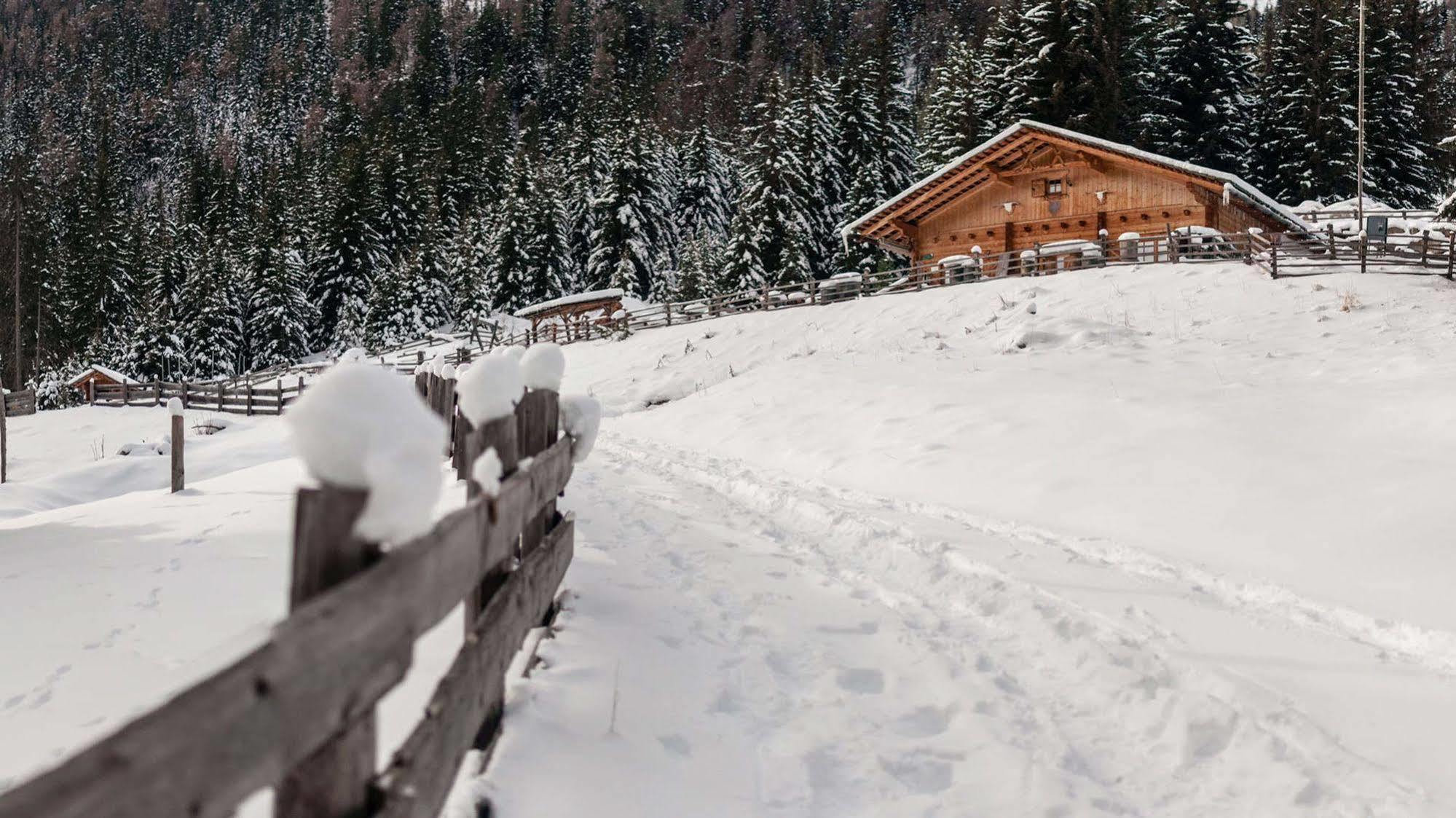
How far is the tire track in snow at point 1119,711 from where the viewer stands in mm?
3398

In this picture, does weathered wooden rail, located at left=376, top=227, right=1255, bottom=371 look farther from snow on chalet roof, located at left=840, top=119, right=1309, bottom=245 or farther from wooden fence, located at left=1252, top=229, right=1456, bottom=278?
snow on chalet roof, located at left=840, top=119, right=1309, bottom=245

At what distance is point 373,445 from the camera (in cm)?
163

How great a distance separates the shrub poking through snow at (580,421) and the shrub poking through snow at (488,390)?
1751mm

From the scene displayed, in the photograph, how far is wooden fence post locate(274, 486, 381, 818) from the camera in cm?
158

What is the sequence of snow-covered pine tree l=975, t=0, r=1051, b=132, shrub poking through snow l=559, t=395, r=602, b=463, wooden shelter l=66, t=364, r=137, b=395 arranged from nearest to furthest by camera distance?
shrub poking through snow l=559, t=395, r=602, b=463 → snow-covered pine tree l=975, t=0, r=1051, b=132 → wooden shelter l=66, t=364, r=137, b=395

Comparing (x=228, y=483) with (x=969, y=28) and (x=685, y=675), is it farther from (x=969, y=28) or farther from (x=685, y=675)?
(x=969, y=28)

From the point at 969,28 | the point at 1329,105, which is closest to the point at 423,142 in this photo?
the point at 969,28

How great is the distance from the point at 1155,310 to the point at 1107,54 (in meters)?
25.6

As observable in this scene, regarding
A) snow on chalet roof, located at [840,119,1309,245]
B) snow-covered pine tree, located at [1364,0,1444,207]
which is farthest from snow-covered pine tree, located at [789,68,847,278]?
snow-covered pine tree, located at [1364,0,1444,207]

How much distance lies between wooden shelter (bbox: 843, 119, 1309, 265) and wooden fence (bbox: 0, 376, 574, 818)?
1057 inches

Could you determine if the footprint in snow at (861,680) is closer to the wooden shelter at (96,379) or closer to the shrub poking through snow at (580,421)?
the shrub poking through snow at (580,421)

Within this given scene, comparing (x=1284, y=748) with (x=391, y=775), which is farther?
(x=1284, y=748)

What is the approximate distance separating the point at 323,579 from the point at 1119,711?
374 cm

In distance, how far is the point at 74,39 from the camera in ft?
517
